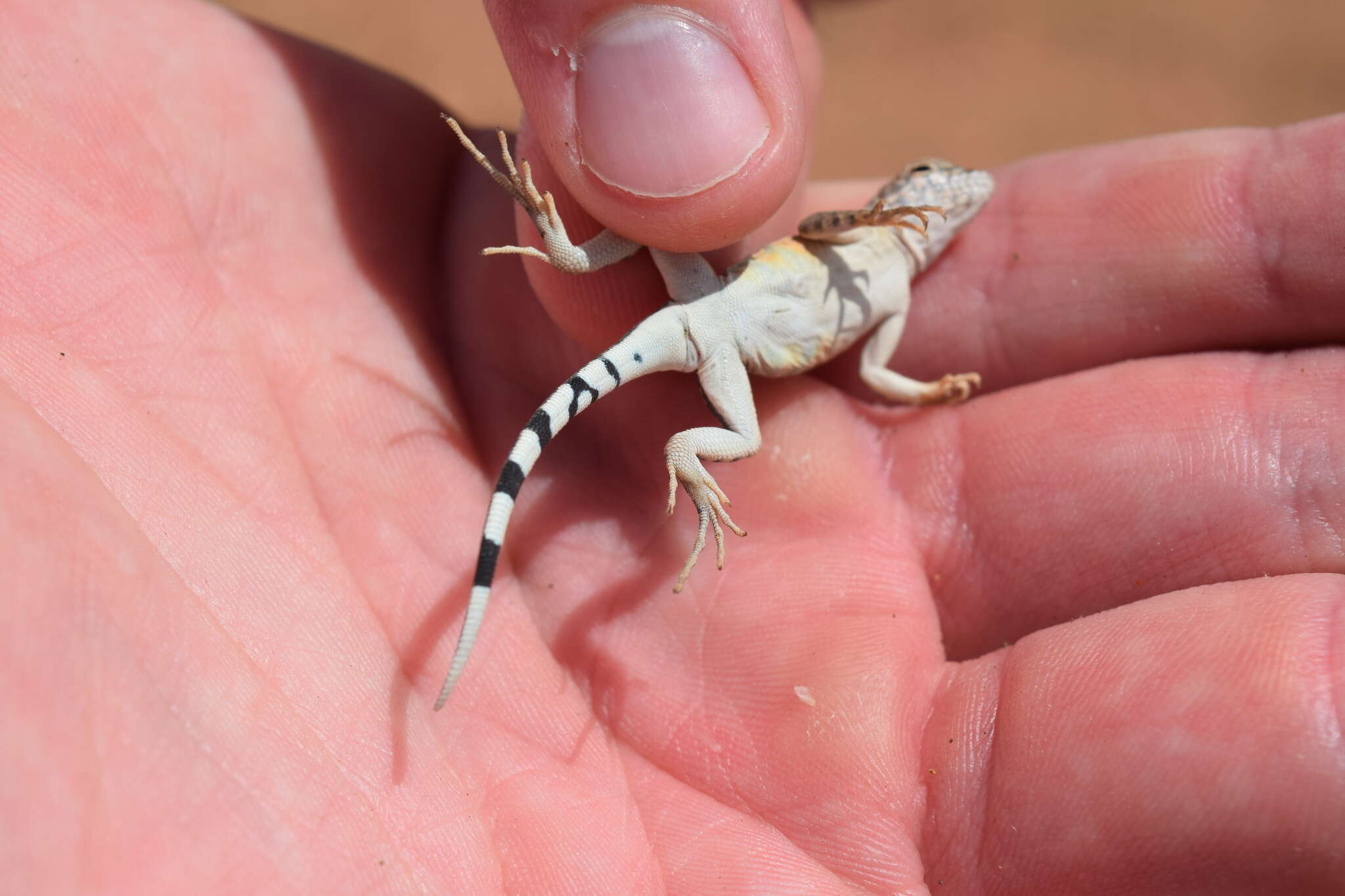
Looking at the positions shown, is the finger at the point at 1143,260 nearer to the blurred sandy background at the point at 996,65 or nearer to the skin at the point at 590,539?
the skin at the point at 590,539

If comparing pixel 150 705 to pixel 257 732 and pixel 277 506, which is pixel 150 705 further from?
pixel 277 506

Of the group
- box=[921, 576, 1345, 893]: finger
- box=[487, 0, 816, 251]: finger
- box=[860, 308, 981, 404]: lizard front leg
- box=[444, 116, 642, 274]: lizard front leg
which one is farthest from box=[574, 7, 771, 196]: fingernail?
box=[921, 576, 1345, 893]: finger

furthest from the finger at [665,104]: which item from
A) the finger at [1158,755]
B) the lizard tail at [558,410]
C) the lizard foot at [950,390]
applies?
the finger at [1158,755]

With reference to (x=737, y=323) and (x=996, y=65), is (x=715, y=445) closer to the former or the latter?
(x=737, y=323)

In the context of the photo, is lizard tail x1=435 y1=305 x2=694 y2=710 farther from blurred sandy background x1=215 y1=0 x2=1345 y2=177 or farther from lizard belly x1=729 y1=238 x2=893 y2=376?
blurred sandy background x1=215 y1=0 x2=1345 y2=177

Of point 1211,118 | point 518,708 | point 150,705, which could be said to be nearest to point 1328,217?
point 518,708

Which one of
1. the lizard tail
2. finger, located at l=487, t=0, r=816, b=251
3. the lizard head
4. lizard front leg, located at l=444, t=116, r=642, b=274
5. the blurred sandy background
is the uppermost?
finger, located at l=487, t=0, r=816, b=251
